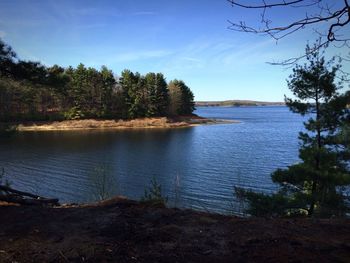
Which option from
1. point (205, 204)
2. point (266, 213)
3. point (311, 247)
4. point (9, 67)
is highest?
point (9, 67)

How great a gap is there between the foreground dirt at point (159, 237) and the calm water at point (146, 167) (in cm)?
848

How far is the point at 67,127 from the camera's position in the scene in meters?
79.0

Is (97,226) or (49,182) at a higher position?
(97,226)

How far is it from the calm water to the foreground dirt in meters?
8.48

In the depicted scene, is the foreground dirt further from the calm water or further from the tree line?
the tree line

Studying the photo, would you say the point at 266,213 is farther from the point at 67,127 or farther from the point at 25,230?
the point at 67,127

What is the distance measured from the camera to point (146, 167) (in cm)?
3325

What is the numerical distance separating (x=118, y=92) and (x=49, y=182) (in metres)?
59.0

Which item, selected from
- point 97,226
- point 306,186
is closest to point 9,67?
point 97,226

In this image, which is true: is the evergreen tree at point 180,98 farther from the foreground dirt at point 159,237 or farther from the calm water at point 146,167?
the foreground dirt at point 159,237

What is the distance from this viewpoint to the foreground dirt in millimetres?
4602

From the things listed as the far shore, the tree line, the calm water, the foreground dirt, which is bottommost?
the calm water

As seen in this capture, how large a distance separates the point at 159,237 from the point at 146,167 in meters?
28.2

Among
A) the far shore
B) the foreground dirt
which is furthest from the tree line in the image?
the foreground dirt
